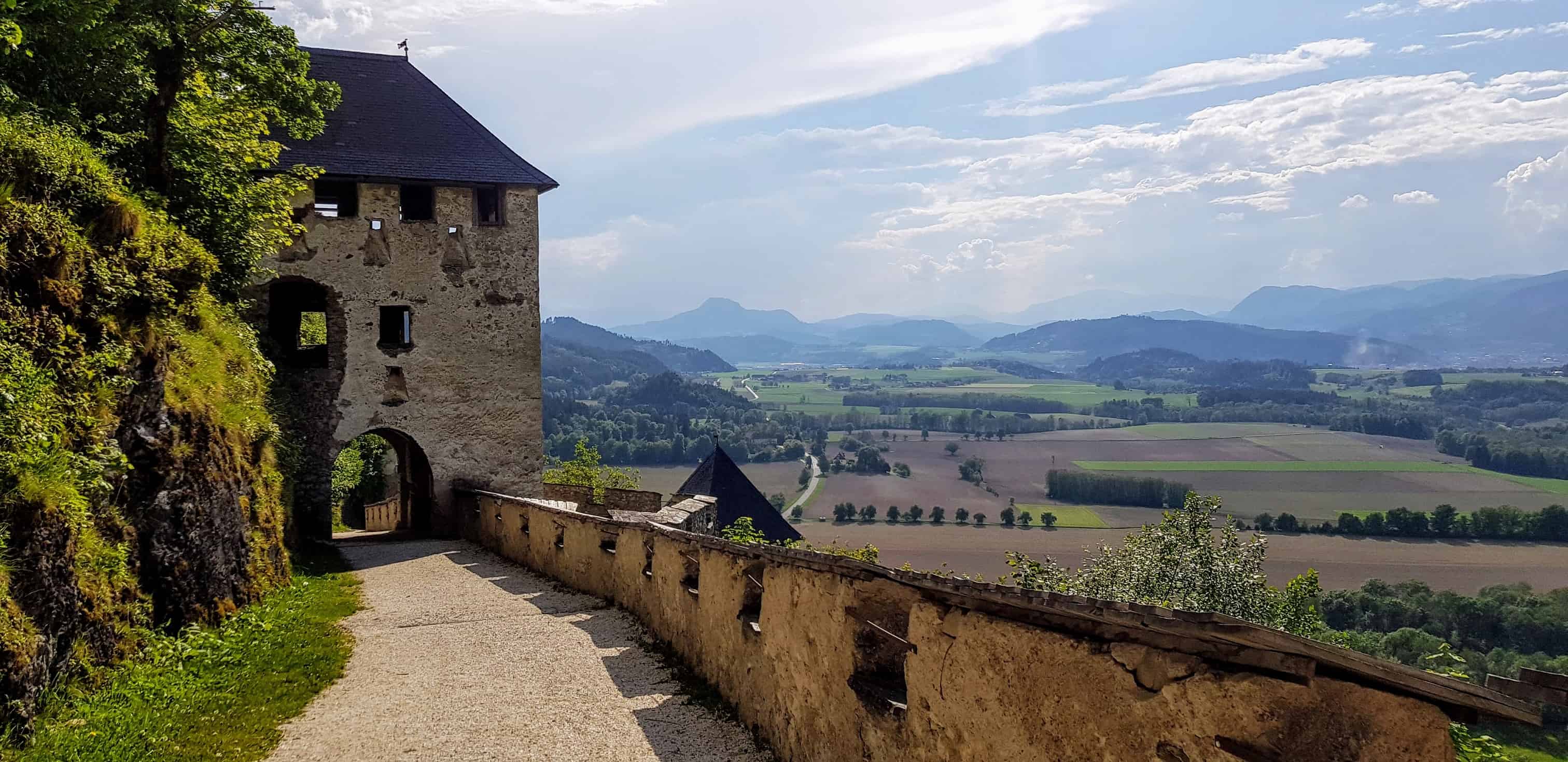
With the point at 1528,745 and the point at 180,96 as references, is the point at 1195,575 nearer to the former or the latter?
the point at 1528,745

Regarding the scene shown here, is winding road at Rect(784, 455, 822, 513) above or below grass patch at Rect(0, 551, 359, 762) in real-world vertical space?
below

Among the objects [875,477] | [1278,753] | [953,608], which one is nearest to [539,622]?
[953,608]

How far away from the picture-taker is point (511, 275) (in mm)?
22250

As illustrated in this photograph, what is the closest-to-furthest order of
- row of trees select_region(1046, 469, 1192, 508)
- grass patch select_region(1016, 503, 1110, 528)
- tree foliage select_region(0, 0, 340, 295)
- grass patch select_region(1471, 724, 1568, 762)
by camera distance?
grass patch select_region(1471, 724, 1568, 762), tree foliage select_region(0, 0, 340, 295), grass patch select_region(1016, 503, 1110, 528), row of trees select_region(1046, 469, 1192, 508)

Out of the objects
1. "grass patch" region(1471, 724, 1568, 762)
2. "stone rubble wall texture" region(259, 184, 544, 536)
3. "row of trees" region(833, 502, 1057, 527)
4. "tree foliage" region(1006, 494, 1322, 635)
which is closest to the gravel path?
"grass patch" region(1471, 724, 1568, 762)

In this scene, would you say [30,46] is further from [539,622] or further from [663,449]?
[663,449]

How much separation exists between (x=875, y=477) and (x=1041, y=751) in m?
106

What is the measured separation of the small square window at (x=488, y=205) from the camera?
72.1ft

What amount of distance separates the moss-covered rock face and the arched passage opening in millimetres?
10788

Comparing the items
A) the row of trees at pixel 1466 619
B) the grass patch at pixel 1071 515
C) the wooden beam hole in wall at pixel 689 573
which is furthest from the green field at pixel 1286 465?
the wooden beam hole in wall at pixel 689 573

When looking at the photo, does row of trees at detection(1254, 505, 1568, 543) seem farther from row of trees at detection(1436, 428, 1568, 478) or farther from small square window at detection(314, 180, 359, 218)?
small square window at detection(314, 180, 359, 218)

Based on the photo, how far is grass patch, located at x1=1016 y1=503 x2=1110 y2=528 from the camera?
79.6 meters

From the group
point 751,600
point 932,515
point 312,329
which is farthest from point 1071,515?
point 751,600

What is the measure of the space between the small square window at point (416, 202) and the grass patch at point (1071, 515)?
6605 cm
